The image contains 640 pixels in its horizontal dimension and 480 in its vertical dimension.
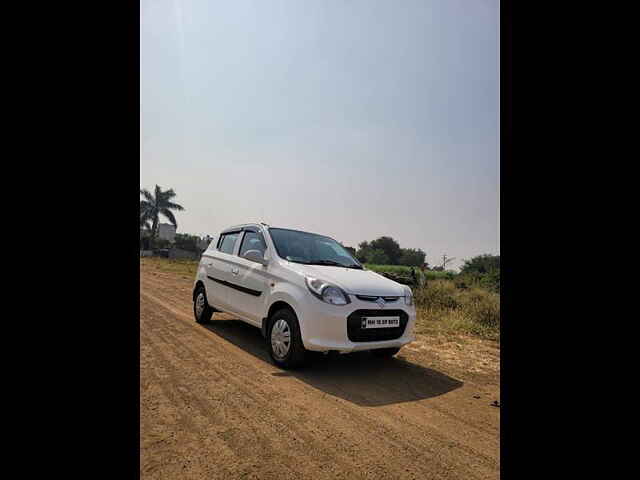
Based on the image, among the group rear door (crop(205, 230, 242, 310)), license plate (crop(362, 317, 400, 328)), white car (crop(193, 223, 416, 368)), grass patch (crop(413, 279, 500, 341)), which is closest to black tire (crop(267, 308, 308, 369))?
white car (crop(193, 223, 416, 368))

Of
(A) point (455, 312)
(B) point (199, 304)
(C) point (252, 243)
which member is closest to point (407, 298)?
(C) point (252, 243)

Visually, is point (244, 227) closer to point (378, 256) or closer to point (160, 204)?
point (160, 204)

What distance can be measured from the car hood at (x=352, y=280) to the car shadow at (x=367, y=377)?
0.91 meters

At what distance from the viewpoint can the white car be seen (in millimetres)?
3504

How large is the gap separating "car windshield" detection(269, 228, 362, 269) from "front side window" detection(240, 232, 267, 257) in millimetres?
185

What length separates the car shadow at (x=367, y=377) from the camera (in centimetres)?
315

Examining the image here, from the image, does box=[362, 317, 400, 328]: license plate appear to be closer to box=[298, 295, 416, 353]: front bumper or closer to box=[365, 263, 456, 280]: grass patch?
box=[298, 295, 416, 353]: front bumper

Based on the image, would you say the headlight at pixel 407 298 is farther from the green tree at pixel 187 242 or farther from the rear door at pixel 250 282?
the green tree at pixel 187 242
